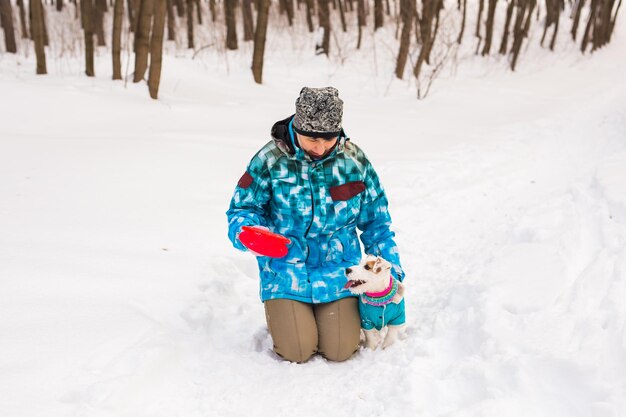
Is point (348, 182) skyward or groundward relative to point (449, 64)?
skyward

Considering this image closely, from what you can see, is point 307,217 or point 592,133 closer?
point 307,217

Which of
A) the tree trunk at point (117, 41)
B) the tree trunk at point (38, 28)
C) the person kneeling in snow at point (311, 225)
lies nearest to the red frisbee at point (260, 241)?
the person kneeling in snow at point (311, 225)

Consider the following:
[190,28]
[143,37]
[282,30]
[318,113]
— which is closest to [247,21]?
[190,28]

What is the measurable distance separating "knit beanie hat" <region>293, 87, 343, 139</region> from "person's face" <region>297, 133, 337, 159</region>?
4 centimetres

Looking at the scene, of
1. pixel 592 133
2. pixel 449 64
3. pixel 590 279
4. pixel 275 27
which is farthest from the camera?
pixel 275 27

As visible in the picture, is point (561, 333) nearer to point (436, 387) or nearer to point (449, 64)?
point (436, 387)

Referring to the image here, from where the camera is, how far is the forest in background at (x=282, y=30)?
8133 mm

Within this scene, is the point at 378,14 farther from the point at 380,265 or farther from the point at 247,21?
the point at 380,265

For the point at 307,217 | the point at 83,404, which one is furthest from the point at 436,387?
the point at 83,404

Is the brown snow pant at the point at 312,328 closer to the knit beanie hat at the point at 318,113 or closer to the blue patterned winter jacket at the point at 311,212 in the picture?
the blue patterned winter jacket at the point at 311,212

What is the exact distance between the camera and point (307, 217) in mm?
2717

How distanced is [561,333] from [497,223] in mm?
2018

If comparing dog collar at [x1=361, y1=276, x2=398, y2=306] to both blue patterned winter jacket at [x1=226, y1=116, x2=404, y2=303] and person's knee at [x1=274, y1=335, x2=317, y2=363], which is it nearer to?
blue patterned winter jacket at [x1=226, y1=116, x2=404, y2=303]

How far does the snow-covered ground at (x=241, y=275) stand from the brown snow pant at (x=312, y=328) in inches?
3.0
